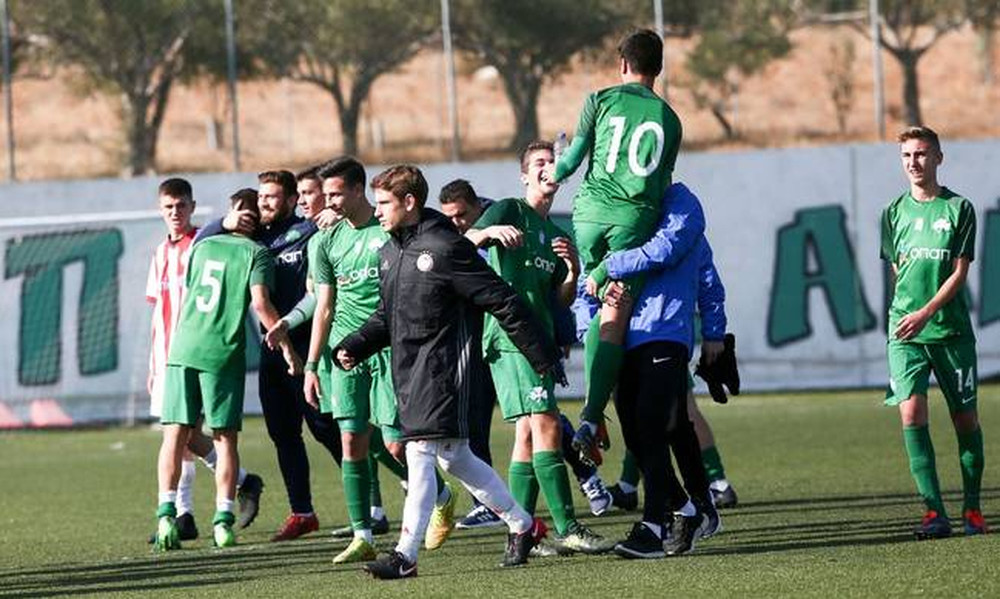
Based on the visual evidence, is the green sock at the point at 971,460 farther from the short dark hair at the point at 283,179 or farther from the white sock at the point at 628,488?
the short dark hair at the point at 283,179

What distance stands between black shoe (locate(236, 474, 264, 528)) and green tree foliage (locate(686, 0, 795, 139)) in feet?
56.0

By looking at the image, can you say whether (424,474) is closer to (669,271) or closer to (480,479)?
(480,479)

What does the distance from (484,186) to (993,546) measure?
14.5 meters

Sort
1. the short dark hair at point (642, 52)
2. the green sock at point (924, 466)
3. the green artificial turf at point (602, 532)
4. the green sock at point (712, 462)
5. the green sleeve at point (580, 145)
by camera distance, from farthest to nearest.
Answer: the green sock at point (712, 462) → the green sock at point (924, 466) → the short dark hair at point (642, 52) → the green sleeve at point (580, 145) → the green artificial turf at point (602, 532)

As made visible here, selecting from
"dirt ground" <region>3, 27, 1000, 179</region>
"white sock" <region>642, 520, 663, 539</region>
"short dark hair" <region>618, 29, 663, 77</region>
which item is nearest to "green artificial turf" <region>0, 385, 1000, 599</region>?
"white sock" <region>642, 520, 663, 539</region>

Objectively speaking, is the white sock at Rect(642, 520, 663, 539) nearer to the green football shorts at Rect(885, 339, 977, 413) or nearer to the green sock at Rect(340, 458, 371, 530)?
the green football shorts at Rect(885, 339, 977, 413)

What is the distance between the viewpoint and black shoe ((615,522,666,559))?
9602 mm

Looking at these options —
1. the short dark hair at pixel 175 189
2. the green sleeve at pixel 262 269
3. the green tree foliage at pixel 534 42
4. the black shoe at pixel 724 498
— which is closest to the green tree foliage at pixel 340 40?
the green tree foliage at pixel 534 42

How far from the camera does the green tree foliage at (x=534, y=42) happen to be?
91.5 ft

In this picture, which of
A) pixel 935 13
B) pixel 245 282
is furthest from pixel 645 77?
pixel 935 13

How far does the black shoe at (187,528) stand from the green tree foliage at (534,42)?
1561cm

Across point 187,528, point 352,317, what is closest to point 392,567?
point 352,317

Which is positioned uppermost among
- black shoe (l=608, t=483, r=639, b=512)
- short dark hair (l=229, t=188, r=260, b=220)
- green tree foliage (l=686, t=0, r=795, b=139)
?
green tree foliage (l=686, t=0, r=795, b=139)

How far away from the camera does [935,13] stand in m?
32.2
